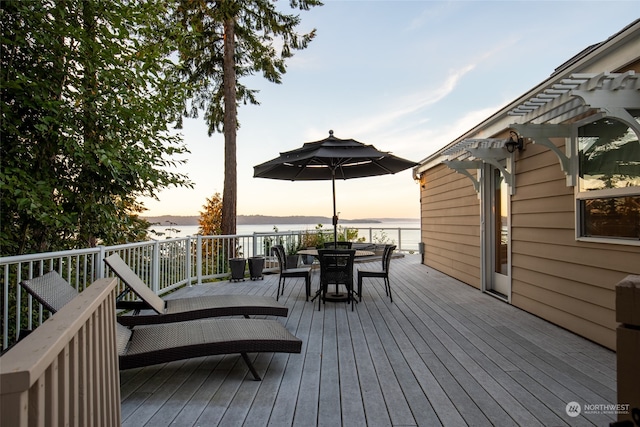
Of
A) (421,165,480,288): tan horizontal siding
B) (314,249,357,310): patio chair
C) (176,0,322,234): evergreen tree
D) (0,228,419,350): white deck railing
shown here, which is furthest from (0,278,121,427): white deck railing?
(176,0,322,234): evergreen tree

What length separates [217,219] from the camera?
551 inches

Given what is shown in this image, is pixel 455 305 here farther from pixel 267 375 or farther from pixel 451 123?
pixel 451 123

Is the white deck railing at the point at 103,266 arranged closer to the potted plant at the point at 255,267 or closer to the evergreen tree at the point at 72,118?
the evergreen tree at the point at 72,118

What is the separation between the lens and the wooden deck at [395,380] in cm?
221

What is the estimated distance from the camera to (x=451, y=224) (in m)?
7.86

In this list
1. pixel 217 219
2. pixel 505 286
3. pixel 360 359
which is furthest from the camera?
pixel 217 219

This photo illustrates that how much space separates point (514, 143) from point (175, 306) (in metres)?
4.65

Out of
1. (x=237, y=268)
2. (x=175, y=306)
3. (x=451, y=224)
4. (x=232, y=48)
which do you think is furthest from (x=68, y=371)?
(x=232, y=48)

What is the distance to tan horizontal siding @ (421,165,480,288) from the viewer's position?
21.7ft

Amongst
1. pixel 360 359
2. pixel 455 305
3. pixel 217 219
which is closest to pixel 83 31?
pixel 360 359

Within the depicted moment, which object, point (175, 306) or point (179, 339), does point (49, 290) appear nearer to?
point (179, 339)

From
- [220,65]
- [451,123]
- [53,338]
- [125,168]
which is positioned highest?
[220,65]

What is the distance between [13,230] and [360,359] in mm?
3675

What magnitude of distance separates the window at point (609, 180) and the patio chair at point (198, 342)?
2.99 m
